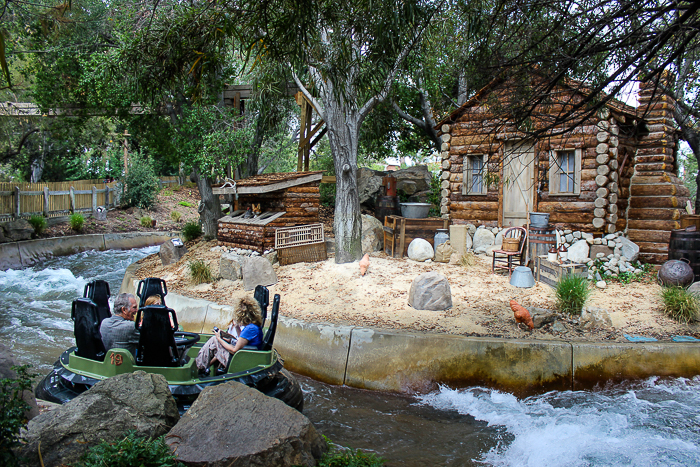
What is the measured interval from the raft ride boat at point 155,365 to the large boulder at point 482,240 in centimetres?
733

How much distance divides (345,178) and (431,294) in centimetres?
357

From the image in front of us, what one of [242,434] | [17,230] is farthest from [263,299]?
[17,230]

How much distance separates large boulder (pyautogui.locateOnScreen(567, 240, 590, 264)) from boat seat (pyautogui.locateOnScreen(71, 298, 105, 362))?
8.96 metres

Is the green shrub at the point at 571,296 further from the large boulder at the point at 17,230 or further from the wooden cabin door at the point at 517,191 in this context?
the large boulder at the point at 17,230

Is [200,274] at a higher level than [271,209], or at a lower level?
lower

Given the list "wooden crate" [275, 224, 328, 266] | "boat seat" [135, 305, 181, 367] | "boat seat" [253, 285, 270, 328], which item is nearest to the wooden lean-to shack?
"wooden crate" [275, 224, 328, 266]

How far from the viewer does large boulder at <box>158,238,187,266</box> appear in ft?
38.9

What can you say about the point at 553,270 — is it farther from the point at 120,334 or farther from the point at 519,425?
the point at 120,334

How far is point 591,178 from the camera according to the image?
34.2 ft

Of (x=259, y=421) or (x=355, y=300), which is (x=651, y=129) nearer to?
(x=355, y=300)

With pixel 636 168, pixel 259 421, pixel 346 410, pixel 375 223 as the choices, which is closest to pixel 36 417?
pixel 259 421

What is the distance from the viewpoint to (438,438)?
5164 millimetres

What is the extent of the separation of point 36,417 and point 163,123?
13.1m

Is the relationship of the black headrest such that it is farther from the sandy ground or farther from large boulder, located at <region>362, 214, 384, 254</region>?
large boulder, located at <region>362, 214, 384, 254</region>
